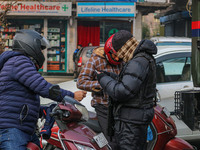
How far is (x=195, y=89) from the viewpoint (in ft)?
14.8

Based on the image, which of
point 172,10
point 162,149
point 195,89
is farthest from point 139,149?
point 172,10

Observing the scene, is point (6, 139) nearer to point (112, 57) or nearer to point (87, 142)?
point (87, 142)

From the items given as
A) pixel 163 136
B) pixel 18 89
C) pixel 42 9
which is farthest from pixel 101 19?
pixel 18 89

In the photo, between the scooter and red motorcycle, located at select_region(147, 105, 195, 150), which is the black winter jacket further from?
red motorcycle, located at select_region(147, 105, 195, 150)

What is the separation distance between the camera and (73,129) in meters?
3.04

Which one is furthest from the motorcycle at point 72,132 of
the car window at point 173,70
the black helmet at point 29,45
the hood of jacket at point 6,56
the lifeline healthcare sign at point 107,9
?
the lifeline healthcare sign at point 107,9

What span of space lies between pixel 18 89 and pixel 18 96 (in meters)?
0.06

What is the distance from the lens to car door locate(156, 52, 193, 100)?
554 centimetres

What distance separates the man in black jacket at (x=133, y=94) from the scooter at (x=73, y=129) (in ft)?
0.87

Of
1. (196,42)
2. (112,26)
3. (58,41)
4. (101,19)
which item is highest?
(101,19)

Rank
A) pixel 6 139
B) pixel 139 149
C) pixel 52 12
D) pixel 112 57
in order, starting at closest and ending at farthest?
pixel 6 139 < pixel 139 149 < pixel 112 57 < pixel 52 12

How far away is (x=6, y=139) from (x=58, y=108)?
1.65ft

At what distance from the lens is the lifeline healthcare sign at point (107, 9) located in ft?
62.6

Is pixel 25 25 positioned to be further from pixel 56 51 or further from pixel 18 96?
pixel 18 96
